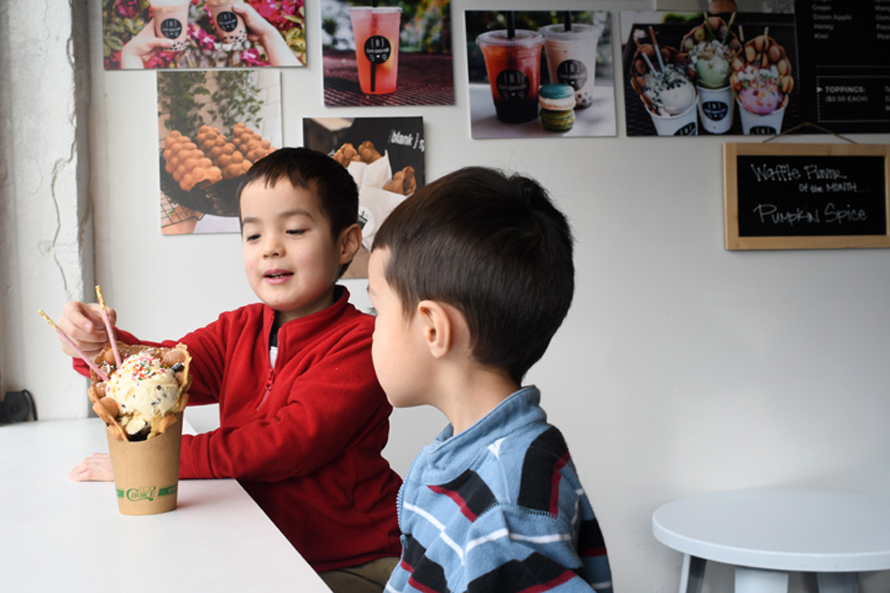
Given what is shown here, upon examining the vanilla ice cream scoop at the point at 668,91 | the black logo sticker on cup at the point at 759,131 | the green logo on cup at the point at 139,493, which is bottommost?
the green logo on cup at the point at 139,493

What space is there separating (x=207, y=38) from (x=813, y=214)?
1825 millimetres

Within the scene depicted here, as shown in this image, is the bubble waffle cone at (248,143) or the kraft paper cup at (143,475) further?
the bubble waffle cone at (248,143)

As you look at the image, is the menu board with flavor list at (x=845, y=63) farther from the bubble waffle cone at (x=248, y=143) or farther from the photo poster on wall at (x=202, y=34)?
the bubble waffle cone at (x=248, y=143)

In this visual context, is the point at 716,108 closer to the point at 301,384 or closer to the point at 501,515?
the point at 301,384

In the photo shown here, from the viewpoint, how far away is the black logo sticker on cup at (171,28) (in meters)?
1.81

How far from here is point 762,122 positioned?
2.09 m

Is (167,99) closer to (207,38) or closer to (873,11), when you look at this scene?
(207,38)

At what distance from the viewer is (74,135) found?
1584mm

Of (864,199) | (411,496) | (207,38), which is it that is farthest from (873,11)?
(411,496)

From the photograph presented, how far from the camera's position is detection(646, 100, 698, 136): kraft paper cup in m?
2.05

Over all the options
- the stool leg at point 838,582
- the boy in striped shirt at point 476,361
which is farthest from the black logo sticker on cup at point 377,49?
the stool leg at point 838,582

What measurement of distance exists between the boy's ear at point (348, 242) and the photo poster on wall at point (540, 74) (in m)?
0.89

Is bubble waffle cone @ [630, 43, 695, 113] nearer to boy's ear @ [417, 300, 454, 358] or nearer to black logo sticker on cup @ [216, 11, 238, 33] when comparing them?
black logo sticker on cup @ [216, 11, 238, 33]

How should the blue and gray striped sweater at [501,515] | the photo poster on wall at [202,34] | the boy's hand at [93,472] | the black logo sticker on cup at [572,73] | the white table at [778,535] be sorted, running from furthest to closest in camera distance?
the black logo sticker on cup at [572,73]
the photo poster on wall at [202,34]
the white table at [778,535]
the boy's hand at [93,472]
the blue and gray striped sweater at [501,515]
